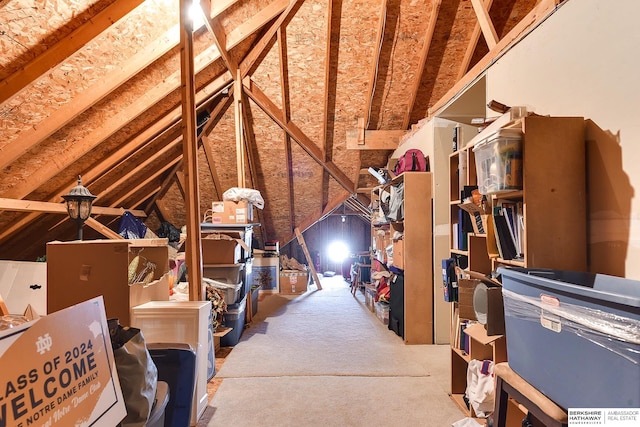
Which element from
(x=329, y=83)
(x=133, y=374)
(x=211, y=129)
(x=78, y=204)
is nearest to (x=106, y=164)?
(x=78, y=204)

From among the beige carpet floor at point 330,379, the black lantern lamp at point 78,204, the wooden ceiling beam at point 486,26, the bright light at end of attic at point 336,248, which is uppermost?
the wooden ceiling beam at point 486,26

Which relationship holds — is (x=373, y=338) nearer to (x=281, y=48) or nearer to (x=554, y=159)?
(x=554, y=159)

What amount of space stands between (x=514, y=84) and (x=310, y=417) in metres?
2.37

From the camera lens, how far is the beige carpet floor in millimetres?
2154

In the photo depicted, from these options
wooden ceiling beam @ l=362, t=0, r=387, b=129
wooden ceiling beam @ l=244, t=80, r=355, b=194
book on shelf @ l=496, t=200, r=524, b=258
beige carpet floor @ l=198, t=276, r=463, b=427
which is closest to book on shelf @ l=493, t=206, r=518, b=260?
book on shelf @ l=496, t=200, r=524, b=258

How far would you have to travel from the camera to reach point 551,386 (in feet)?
3.76

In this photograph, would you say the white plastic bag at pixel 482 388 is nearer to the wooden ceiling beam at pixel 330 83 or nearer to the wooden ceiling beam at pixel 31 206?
the wooden ceiling beam at pixel 330 83

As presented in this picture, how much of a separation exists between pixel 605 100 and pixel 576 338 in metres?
1.07

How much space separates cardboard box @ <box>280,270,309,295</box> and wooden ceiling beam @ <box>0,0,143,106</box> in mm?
4692

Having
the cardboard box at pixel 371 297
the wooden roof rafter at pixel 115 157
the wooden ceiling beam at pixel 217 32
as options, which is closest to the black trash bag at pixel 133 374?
the wooden ceiling beam at pixel 217 32

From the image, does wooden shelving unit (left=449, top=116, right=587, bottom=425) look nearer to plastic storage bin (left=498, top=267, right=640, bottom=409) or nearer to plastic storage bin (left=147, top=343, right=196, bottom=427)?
plastic storage bin (left=498, top=267, right=640, bottom=409)

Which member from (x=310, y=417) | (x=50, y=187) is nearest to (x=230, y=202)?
(x=50, y=187)

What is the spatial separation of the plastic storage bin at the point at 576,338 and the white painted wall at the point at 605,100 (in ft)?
0.68

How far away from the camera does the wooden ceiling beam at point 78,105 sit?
2.59 m
